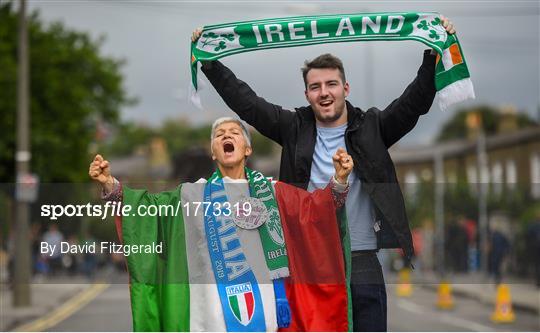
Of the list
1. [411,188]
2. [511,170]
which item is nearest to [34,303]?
[411,188]

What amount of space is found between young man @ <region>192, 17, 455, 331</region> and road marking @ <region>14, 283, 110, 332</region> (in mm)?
8173

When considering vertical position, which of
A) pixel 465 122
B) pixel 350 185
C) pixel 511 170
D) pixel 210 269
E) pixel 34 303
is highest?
pixel 465 122

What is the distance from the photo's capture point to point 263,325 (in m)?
5.59

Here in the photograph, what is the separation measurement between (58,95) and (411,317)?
19.2m

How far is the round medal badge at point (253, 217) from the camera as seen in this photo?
224 inches

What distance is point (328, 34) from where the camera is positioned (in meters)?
6.16

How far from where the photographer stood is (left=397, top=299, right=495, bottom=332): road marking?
1733cm

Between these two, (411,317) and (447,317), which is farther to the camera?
(447,317)

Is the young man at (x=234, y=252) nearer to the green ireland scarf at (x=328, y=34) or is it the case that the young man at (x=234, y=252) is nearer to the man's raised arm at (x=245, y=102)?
the man's raised arm at (x=245, y=102)

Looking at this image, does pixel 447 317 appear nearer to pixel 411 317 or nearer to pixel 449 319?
pixel 449 319

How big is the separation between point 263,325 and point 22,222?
9.72m

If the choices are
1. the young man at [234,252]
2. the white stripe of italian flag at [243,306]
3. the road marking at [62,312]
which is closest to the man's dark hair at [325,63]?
the young man at [234,252]

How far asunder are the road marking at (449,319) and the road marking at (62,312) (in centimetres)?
575

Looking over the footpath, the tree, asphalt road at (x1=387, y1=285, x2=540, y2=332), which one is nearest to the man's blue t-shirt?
asphalt road at (x1=387, y1=285, x2=540, y2=332)
